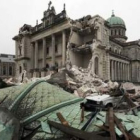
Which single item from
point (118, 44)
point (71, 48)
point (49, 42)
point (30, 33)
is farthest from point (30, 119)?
point (118, 44)

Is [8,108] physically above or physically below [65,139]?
above

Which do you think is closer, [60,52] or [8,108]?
[8,108]

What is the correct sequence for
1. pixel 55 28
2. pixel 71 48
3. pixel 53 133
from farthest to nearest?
1. pixel 55 28
2. pixel 71 48
3. pixel 53 133

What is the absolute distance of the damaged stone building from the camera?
1247 inches

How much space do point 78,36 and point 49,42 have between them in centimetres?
726

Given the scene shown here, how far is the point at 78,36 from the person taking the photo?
1352 inches

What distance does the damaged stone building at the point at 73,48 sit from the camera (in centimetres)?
3167

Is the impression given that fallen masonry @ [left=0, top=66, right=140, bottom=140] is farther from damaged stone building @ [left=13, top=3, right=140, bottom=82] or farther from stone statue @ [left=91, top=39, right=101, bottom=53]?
stone statue @ [left=91, top=39, right=101, bottom=53]

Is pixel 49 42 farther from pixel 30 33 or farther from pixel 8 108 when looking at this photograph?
pixel 8 108

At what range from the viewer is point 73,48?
32281mm

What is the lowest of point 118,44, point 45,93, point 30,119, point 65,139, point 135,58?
point 65,139

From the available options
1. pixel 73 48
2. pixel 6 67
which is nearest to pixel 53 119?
pixel 73 48

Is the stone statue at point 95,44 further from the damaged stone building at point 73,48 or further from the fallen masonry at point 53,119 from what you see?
the fallen masonry at point 53,119

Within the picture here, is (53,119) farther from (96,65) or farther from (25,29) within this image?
(25,29)
